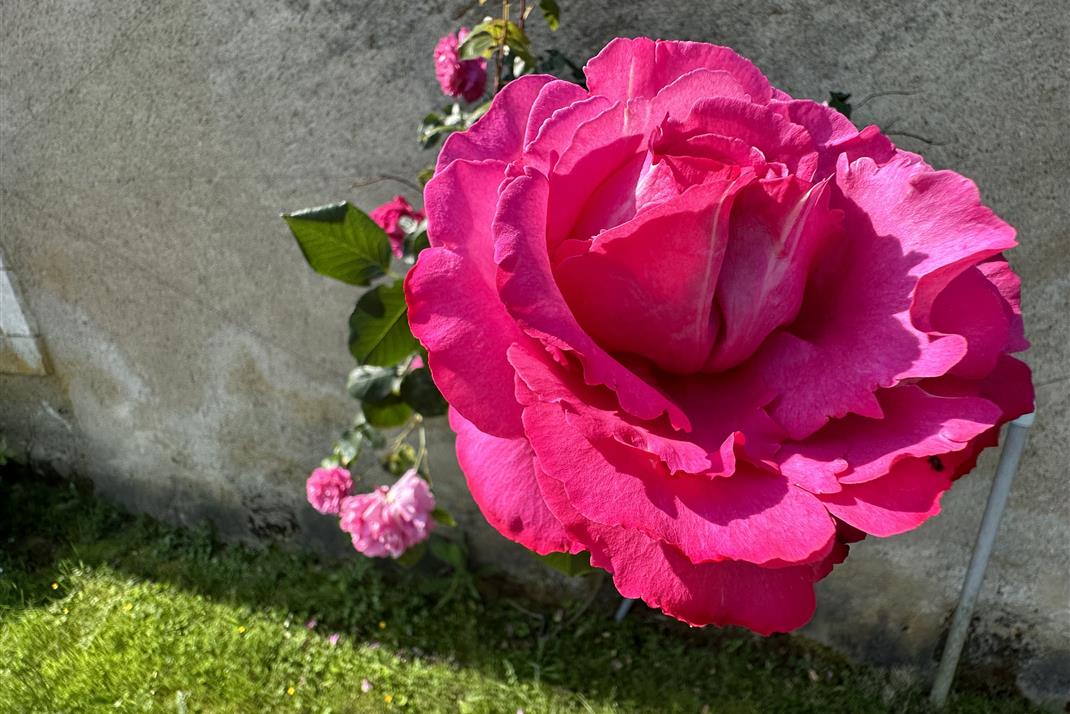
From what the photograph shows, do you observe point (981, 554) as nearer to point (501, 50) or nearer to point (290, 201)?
point (501, 50)

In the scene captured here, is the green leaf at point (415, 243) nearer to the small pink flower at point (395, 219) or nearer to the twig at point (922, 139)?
the small pink flower at point (395, 219)

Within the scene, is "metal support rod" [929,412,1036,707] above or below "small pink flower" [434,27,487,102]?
below

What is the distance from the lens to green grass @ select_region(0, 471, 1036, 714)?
181cm

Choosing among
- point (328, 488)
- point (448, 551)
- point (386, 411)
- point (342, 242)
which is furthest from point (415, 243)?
point (448, 551)

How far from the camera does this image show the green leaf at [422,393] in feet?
4.47

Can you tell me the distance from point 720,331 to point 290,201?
1.36 meters

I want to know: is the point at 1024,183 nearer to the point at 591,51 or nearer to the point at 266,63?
the point at 591,51

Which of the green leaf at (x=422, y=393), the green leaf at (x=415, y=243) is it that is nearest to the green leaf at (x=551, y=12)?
the green leaf at (x=415, y=243)

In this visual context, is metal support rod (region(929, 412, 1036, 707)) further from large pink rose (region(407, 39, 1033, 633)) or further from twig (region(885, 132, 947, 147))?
large pink rose (region(407, 39, 1033, 633))

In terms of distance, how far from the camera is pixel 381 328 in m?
1.18

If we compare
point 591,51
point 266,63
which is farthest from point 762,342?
point 266,63

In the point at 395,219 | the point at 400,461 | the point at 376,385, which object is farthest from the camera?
the point at 400,461

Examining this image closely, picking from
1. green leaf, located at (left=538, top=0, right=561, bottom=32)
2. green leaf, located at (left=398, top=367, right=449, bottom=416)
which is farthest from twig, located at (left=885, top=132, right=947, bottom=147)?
green leaf, located at (left=398, top=367, right=449, bottom=416)

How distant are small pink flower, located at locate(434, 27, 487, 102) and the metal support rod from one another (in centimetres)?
102
